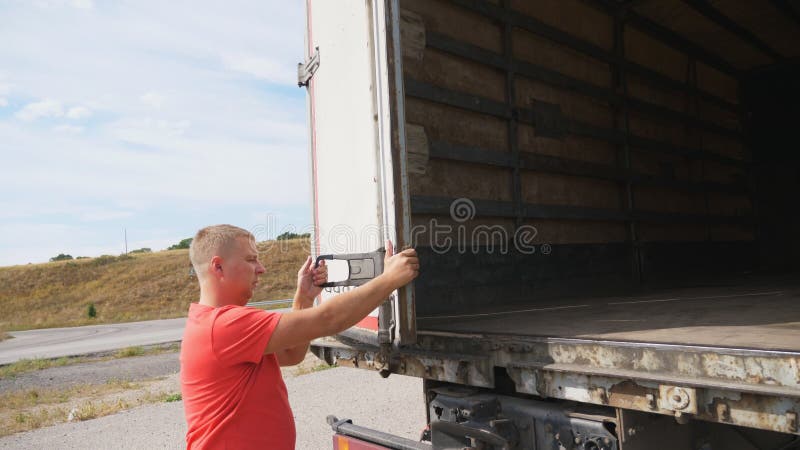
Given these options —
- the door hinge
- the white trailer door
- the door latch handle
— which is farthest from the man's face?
the door hinge

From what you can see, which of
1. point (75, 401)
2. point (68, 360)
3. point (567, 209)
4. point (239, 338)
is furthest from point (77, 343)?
point (239, 338)

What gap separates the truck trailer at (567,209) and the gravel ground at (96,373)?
5.21m

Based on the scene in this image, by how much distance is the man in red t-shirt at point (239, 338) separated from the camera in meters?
1.88

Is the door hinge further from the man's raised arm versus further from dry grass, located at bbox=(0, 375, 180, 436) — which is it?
dry grass, located at bbox=(0, 375, 180, 436)

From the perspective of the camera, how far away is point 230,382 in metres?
1.92

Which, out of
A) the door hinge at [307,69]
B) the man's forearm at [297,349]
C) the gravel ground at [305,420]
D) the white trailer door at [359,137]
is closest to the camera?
the man's forearm at [297,349]

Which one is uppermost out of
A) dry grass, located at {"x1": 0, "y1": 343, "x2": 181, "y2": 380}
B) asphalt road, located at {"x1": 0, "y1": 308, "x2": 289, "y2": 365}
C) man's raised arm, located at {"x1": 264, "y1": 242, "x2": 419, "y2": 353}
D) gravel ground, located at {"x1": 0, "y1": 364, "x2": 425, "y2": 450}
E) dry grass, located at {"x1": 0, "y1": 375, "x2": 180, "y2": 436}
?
man's raised arm, located at {"x1": 264, "y1": 242, "x2": 419, "y2": 353}

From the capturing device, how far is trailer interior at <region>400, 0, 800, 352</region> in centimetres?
380

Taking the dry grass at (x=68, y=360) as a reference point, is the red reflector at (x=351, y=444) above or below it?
above

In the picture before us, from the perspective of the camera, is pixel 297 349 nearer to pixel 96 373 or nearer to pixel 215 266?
pixel 215 266

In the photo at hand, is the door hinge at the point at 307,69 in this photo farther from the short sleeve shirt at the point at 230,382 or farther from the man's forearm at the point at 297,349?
the short sleeve shirt at the point at 230,382

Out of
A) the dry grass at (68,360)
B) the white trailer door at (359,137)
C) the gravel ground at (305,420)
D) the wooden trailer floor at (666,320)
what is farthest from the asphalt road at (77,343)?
the wooden trailer floor at (666,320)

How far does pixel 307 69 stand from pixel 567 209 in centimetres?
265

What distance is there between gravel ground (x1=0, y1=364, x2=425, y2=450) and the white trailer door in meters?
2.32
